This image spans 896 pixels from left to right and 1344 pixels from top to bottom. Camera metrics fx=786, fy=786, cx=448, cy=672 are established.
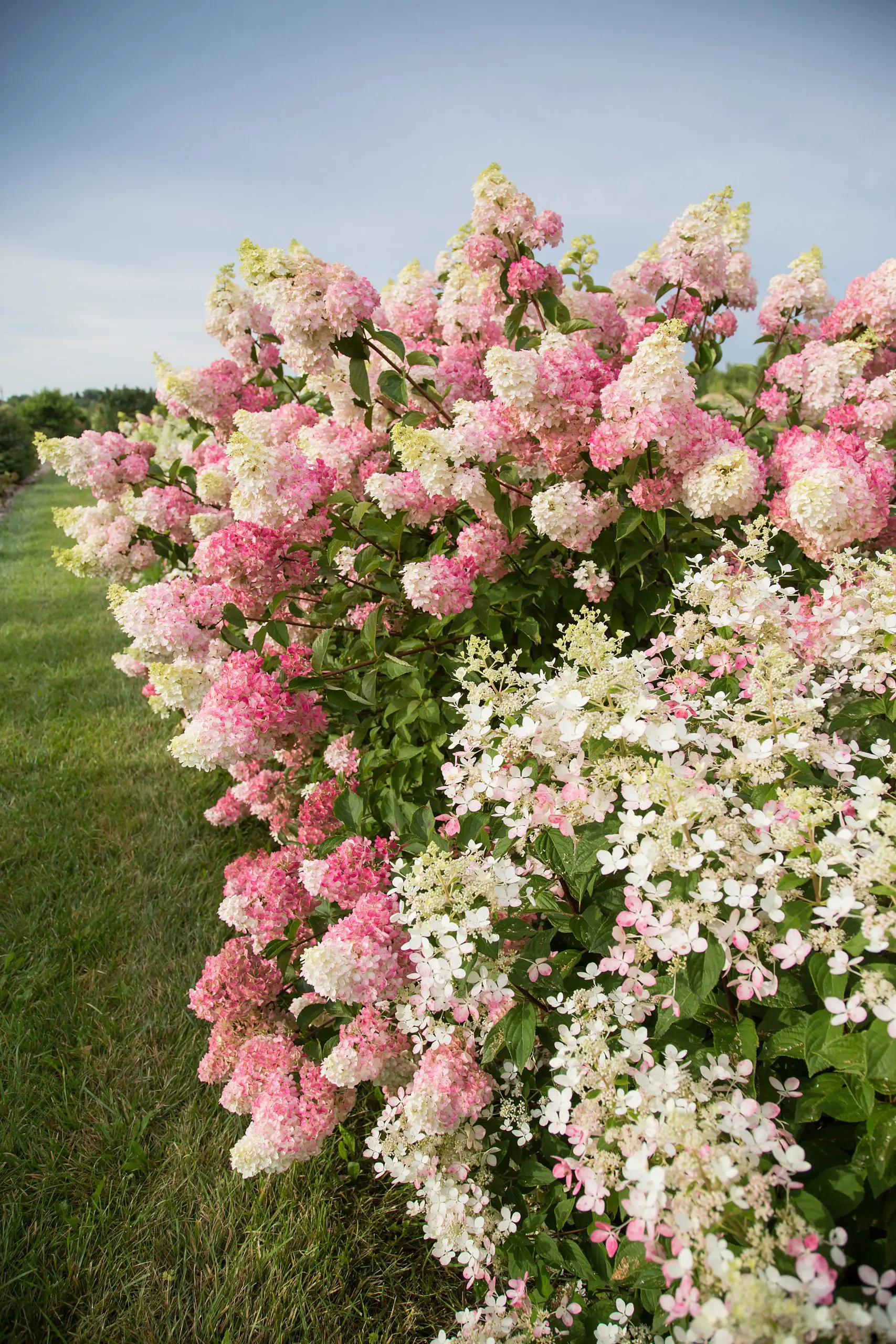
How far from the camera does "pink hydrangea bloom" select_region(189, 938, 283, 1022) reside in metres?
2.29

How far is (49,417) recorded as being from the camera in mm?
32344

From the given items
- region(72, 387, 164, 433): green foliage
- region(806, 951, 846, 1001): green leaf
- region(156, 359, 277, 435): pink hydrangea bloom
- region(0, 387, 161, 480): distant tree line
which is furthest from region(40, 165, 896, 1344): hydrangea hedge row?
region(72, 387, 164, 433): green foliage

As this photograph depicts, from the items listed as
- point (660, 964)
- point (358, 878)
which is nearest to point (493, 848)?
point (660, 964)

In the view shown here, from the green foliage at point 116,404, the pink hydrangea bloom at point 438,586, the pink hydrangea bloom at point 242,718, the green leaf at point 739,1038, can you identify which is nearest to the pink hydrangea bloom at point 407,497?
the pink hydrangea bloom at point 438,586

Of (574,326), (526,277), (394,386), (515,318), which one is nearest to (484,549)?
(394,386)

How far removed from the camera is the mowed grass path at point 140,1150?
6.29ft

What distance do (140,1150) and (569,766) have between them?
1884mm

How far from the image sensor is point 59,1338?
6.13ft

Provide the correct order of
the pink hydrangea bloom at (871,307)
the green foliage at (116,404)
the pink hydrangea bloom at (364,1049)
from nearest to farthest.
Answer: the pink hydrangea bloom at (364,1049)
the pink hydrangea bloom at (871,307)
the green foliage at (116,404)

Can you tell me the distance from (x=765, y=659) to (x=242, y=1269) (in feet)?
6.41

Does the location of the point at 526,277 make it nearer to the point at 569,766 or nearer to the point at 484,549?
the point at 484,549

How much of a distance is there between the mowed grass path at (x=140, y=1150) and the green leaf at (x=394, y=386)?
88.9 inches

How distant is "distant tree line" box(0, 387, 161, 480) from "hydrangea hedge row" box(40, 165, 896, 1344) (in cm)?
2091

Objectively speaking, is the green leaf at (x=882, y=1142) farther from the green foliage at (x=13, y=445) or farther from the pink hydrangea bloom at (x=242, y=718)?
the green foliage at (x=13, y=445)
